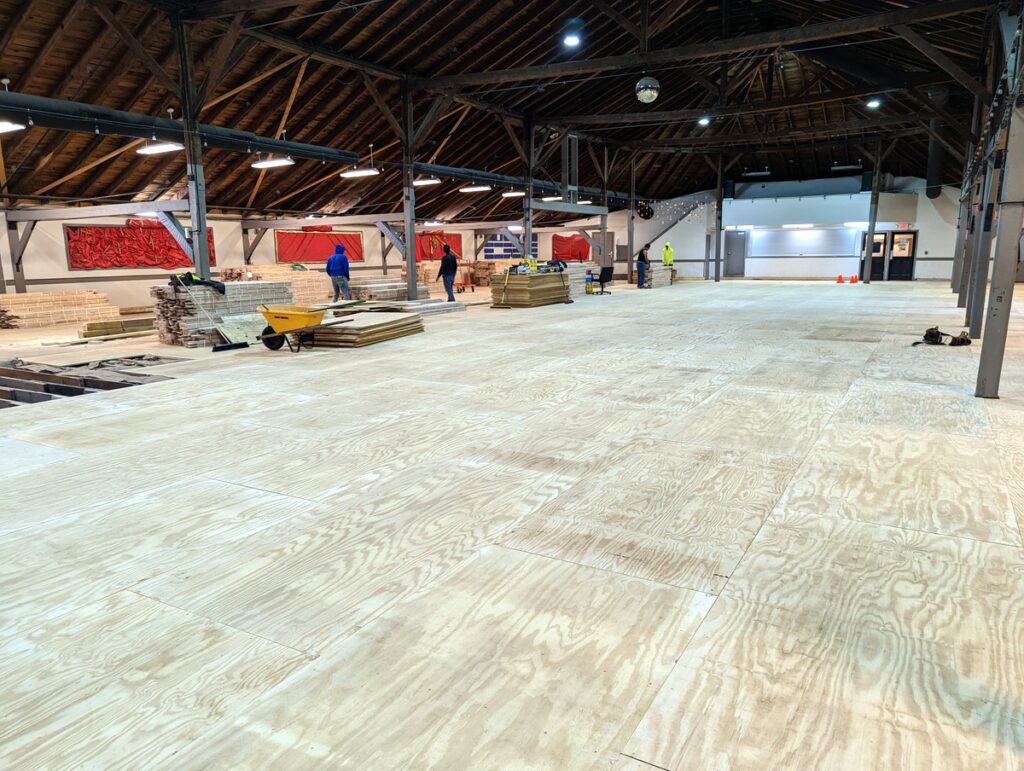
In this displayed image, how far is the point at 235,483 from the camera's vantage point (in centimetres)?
443

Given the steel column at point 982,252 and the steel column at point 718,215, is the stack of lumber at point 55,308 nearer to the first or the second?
the steel column at point 982,252

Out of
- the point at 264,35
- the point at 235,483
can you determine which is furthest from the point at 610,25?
the point at 235,483

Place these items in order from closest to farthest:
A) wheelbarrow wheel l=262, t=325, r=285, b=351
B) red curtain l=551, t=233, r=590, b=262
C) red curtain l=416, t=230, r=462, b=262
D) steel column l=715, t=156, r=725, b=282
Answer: wheelbarrow wheel l=262, t=325, r=285, b=351 → steel column l=715, t=156, r=725, b=282 → red curtain l=416, t=230, r=462, b=262 → red curtain l=551, t=233, r=590, b=262

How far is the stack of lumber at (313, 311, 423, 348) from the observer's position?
10.5 metres

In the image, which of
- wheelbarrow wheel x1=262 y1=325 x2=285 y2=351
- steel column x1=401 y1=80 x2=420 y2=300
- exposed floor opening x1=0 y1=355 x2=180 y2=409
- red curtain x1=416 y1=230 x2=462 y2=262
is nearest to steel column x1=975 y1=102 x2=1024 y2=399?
wheelbarrow wheel x1=262 y1=325 x2=285 y2=351

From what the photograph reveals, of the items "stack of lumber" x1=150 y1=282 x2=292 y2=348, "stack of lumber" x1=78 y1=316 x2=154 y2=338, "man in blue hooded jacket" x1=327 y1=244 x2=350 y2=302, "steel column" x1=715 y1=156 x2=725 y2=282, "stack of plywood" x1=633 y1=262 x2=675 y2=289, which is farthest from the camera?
"steel column" x1=715 y1=156 x2=725 y2=282

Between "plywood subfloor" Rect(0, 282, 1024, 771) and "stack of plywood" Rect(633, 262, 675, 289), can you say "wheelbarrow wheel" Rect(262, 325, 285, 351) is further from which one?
"stack of plywood" Rect(633, 262, 675, 289)

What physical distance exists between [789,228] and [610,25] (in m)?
19.8

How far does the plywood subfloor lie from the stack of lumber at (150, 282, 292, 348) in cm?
482

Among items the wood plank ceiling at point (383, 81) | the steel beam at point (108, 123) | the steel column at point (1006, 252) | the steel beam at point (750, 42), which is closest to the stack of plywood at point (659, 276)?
the wood plank ceiling at point (383, 81)

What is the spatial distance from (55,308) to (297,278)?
6.29 metres

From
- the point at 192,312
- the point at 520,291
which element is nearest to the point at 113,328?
the point at 192,312

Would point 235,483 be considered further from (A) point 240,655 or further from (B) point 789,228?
(B) point 789,228

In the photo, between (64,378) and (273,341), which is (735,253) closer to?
(273,341)
